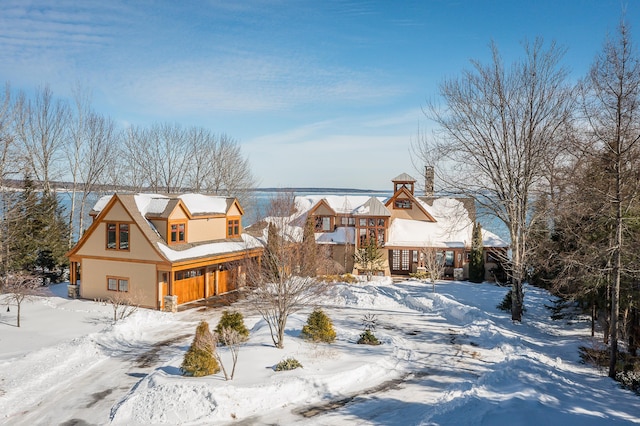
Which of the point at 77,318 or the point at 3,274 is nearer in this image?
the point at 77,318

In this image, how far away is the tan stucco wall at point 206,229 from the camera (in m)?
27.5

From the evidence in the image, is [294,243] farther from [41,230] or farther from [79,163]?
[79,163]

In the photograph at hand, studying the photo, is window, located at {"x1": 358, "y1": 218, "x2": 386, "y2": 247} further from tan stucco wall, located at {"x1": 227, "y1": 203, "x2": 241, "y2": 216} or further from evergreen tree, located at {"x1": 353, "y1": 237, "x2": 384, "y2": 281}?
tan stucco wall, located at {"x1": 227, "y1": 203, "x2": 241, "y2": 216}

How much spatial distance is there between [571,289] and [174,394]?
16.8 m

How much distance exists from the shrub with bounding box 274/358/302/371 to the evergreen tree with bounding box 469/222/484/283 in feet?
73.7

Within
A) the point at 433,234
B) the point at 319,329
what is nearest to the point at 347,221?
the point at 433,234

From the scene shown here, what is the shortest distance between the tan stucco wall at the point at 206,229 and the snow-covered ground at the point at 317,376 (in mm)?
6284

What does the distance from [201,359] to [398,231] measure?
26.2 m

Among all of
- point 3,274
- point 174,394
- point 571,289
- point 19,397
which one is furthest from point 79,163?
point 571,289

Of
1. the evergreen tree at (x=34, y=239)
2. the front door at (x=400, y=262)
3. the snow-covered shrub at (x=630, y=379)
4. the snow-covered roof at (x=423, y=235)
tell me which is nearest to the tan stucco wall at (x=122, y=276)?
the evergreen tree at (x=34, y=239)

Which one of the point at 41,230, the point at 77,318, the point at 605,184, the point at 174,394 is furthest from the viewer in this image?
the point at 41,230

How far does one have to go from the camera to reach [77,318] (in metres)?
21.4

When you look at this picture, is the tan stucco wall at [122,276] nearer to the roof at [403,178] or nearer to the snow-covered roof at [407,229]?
the snow-covered roof at [407,229]

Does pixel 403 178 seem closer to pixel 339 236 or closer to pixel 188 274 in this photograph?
pixel 339 236
